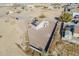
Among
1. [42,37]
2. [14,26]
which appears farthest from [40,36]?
[14,26]

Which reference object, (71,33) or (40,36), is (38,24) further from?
(71,33)

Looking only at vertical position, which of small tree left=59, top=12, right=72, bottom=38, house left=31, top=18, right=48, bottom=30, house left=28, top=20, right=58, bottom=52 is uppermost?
small tree left=59, top=12, right=72, bottom=38

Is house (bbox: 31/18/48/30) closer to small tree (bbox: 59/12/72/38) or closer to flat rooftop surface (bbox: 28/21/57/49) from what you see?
flat rooftop surface (bbox: 28/21/57/49)

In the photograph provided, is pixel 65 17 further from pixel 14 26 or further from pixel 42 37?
pixel 14 26

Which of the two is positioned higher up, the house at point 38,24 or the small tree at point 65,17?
the small tree at point 65,17

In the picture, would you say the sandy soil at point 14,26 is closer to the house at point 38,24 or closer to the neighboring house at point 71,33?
the house at point 38,24

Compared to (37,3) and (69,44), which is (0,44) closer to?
(37,3)

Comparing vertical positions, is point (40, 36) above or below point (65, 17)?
below

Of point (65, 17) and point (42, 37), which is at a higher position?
point (65, 17)

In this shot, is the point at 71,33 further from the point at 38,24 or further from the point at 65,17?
the point at 38,24

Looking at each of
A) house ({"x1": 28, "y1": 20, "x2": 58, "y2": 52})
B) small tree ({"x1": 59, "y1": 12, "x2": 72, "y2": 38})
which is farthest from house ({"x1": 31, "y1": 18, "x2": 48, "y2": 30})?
small tree ({"x1": 59, "y1": 12, "x2": 72, "y2": 38})

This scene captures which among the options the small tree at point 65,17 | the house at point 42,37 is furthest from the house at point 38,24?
the small tree at point 65,17

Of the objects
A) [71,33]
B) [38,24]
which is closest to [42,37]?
[38,24]

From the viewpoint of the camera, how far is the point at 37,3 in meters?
1.64
